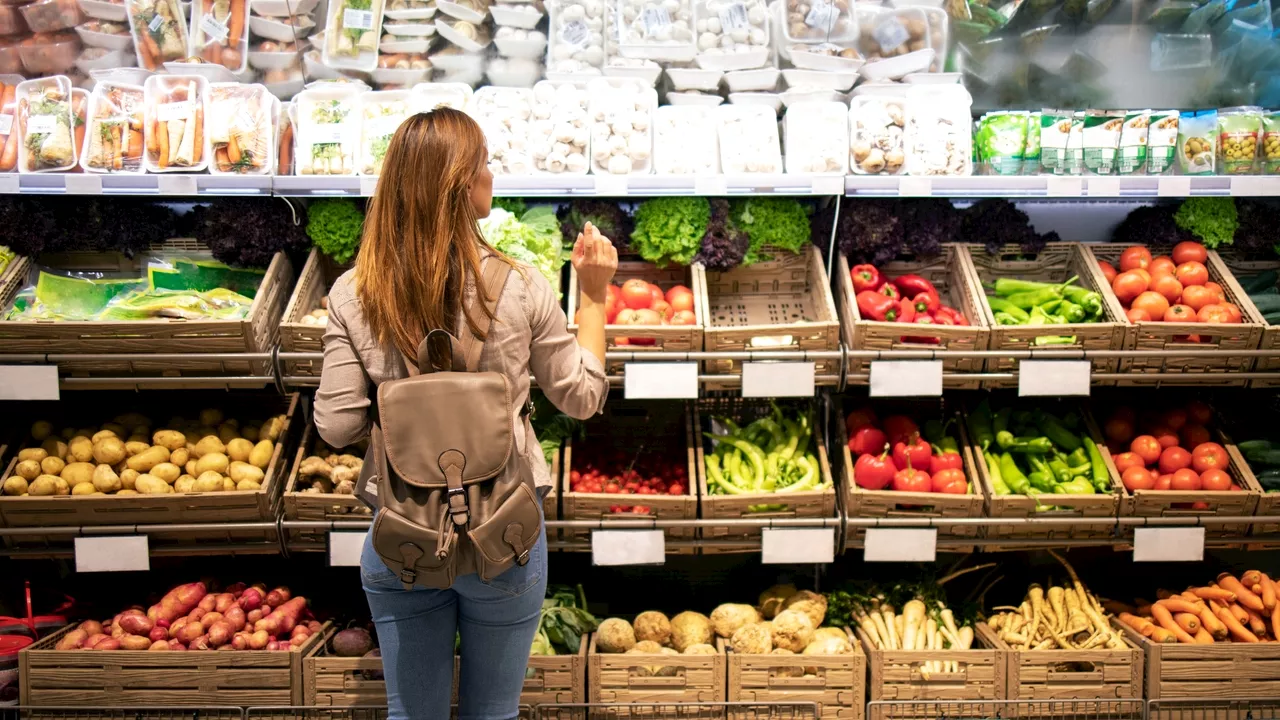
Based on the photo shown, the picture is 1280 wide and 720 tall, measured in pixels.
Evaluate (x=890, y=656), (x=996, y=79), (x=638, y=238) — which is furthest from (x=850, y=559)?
(x=996, y=79)

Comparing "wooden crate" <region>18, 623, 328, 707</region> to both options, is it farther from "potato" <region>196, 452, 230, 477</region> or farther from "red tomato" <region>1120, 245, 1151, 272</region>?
"red tomato" <region>1120, 245, 1151, 272</region>

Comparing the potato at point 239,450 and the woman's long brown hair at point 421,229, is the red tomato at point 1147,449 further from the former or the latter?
the potato at point 239,450

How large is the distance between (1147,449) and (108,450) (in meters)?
3.53

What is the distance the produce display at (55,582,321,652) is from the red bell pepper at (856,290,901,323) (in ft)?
6.88

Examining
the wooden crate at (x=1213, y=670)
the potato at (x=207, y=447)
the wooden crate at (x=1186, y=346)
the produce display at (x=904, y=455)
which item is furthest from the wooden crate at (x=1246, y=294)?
the potato at (x=207, y=447)

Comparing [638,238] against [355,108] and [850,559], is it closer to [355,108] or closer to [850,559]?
[355,108]

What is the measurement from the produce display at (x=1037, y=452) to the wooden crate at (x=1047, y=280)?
362mm

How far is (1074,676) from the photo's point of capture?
11.1ft

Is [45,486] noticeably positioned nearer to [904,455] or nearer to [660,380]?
[660,380]

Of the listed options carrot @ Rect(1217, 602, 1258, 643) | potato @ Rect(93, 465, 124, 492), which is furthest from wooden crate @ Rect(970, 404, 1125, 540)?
potato @ Rect(93, 465, 124, 492)

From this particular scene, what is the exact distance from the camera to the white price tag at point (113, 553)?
3.42 metres

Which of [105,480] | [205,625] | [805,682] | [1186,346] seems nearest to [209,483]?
[105,480]

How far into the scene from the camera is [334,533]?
3.42 metres

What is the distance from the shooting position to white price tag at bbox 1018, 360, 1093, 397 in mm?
3400
